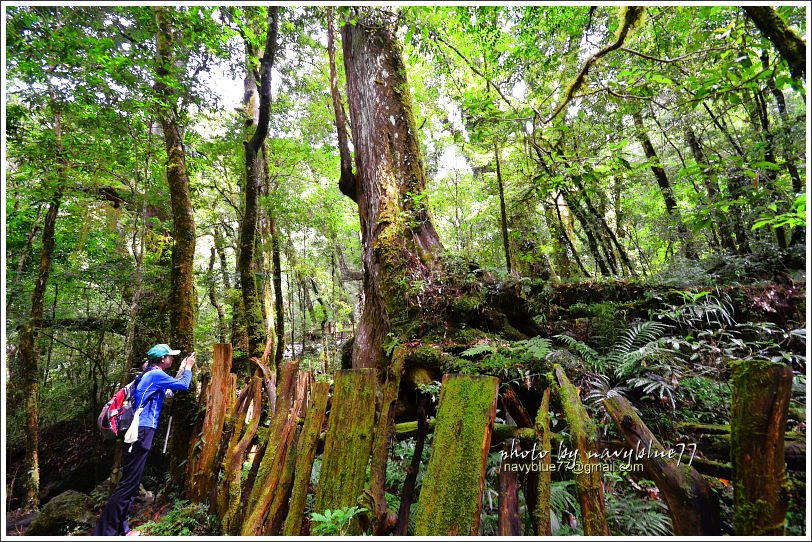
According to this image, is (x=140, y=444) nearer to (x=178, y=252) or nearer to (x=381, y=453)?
(x=178, y=252)

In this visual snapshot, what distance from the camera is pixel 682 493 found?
72.0 inches

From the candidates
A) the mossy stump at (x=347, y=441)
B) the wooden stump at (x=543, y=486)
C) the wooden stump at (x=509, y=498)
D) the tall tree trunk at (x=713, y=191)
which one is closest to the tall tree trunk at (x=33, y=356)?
the mossy stump at (x=347, y=441)

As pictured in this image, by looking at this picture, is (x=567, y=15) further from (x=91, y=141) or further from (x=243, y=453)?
(x=91, y=141)

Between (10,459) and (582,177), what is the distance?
575 inches

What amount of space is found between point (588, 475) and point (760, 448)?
29.4 inches

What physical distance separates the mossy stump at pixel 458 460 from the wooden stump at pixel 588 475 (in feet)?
1.62

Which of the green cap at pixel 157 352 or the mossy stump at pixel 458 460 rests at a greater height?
the green cap at pixel 157 352

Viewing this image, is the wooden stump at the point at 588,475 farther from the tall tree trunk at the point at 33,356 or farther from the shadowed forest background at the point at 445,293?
the tall tree trunk at the point at 33,356

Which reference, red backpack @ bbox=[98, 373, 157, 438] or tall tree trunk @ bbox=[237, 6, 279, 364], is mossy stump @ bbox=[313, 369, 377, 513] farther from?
tall tree trunk @ bbox=[237, 6, 279, 364]

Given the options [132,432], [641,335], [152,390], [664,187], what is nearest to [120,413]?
[132,432]

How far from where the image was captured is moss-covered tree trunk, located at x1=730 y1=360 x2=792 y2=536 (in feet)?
5.12

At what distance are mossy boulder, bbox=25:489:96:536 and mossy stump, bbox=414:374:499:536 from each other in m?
6.94

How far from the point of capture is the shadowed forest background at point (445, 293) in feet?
7.20

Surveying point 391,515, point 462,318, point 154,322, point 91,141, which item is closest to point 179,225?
point 91,141
